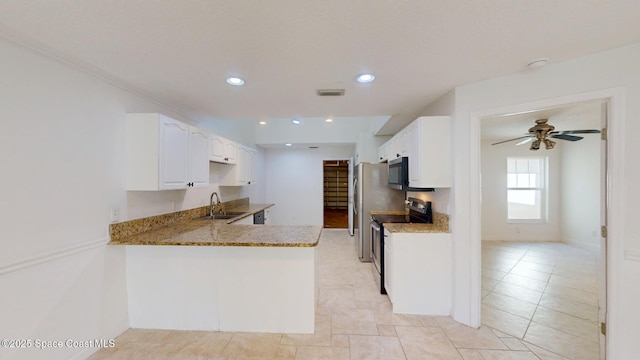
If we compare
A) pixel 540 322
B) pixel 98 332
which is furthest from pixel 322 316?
pixel 540 322

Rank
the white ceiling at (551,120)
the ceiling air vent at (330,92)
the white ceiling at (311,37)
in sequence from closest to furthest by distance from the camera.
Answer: the white ceiling at (311,37)
the ceiling air vent at (330,92)
the white ceiling at (551,120)

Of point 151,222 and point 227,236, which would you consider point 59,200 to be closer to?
point 151,222

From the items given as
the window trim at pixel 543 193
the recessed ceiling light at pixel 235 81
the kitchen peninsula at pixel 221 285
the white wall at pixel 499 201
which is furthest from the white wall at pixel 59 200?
the window trim at pixel 543 193

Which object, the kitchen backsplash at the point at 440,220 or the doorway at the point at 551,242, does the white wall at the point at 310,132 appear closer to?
the doorway at the point at 551,242

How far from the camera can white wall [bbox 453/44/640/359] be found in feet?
5.46

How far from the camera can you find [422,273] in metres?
2.52

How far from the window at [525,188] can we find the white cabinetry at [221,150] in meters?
5.99

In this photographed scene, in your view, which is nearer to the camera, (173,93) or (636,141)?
(636,141)

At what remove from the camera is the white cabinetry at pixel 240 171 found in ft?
13.7

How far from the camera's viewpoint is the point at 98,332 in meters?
2.02

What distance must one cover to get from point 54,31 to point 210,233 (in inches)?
71.7

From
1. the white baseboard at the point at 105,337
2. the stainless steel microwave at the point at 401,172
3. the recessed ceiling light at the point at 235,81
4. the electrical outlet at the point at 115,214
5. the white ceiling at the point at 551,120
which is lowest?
the white baseboard at the point at 105,337

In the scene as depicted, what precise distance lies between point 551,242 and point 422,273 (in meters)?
4.83

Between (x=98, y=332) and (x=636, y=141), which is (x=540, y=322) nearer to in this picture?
(x=636, y=141)
